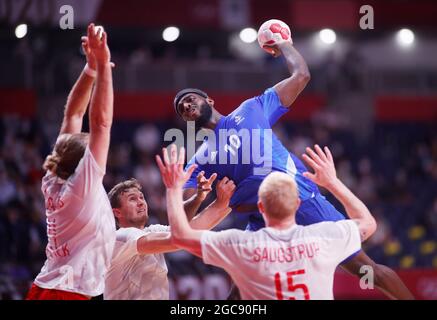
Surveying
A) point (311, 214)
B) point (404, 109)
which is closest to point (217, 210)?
point (311, 214)

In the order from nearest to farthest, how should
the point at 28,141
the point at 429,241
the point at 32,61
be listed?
the point at 28,141
the point at 429,241
the point at 32,61

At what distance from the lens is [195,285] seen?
12461mm

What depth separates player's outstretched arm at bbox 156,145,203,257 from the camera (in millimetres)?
4523

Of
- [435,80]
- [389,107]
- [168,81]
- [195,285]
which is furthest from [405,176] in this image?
[195,285]

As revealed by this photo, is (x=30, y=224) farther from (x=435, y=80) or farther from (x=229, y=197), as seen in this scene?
(x=435, y=80)

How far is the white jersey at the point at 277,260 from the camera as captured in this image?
443 cm

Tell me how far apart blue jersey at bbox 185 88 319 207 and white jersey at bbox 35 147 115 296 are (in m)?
1.70

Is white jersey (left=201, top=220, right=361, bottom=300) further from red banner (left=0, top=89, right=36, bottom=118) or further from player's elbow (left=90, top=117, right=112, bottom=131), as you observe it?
red banner (left=0, top=89, right=36, bottom=118)

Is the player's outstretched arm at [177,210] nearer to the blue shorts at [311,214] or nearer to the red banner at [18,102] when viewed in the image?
the blue shorts at [311,214]

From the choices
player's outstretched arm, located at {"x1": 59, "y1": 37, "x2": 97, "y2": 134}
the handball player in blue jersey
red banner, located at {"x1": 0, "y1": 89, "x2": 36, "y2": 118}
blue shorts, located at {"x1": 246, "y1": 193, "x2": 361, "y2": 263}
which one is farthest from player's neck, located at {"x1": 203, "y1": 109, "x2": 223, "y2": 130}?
red banner, located at {"x1": 0, "y1": 89, "x2": 36, "y2": 118}

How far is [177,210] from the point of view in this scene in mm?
4547

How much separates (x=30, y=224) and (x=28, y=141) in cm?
293
